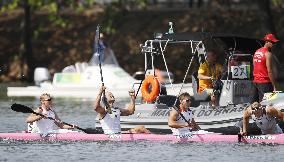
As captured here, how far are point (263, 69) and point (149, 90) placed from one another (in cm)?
296

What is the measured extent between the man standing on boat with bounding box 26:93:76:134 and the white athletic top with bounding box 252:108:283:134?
4.55 meters

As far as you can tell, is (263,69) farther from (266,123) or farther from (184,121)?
(184,121)

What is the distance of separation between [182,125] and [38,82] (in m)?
20.9

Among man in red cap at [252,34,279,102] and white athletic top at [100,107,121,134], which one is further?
white athletic top at [100,107,121,134]

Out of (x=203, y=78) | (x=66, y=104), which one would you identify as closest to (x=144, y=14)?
(x=66, y=104)

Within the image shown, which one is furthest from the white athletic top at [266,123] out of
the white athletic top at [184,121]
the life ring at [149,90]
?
the life ring at [149,90]

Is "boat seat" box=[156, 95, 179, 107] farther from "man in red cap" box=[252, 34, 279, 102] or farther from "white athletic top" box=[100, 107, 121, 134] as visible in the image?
"man in red cap" box=[252, 34, 279, 102]

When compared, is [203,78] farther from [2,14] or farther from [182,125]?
[2,14]

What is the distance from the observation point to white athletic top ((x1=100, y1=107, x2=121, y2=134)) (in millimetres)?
26359

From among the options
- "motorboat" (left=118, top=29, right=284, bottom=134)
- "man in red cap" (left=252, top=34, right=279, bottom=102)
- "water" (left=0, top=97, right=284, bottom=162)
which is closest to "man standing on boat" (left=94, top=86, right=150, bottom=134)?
"water" (left=0, top=97, right=284, bottom=162)

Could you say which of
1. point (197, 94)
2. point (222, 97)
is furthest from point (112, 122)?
point (222, 97)

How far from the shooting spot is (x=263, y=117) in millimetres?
25125

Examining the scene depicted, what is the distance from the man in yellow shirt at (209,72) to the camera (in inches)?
1071

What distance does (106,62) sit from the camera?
4631 centimetres
